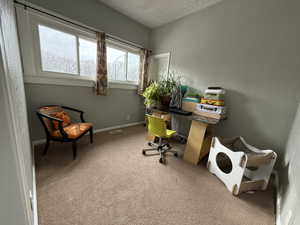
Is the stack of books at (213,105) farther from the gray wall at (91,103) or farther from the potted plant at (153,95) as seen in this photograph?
the gray wall at (91,103)

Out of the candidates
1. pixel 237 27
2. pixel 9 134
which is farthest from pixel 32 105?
pixel 237 27

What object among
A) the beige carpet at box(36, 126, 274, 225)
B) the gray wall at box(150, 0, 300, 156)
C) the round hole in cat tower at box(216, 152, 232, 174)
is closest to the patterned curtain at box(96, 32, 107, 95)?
the beige carpet at box(36, 126, 274, 225)

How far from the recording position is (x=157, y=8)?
2482mm

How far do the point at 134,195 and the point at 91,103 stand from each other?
211 centimetres

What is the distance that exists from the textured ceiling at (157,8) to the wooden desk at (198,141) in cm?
228

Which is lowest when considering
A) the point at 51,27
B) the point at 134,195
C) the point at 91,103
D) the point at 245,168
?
the point at 134,195

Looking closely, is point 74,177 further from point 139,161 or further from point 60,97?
point 60,97

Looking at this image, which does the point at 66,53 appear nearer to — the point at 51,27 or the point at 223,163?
the point at 51,27

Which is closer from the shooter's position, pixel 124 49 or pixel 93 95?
pixel 93 95

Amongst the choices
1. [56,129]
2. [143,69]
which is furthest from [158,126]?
[143,69]

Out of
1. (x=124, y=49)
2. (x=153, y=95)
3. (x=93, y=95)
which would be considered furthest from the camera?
(x=124, y=49)

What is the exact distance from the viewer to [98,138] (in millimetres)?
2592

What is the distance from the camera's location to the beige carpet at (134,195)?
1.09 metres

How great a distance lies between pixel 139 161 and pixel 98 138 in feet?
3.96
